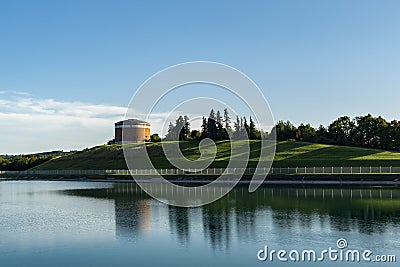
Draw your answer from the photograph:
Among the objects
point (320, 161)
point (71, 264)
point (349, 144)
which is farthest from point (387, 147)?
point (71, 264)

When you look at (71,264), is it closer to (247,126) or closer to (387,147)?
(387,147)

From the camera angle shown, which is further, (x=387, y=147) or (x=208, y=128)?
(x=208, y=128)

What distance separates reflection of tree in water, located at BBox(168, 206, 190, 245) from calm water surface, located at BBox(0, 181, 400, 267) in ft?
0.17

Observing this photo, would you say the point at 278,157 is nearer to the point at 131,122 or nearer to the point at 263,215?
the point at 263,215

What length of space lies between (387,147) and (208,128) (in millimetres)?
41029

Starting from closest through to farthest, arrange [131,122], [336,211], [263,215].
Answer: [263,215]
[336,211]
[131,122]

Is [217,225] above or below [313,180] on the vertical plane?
below

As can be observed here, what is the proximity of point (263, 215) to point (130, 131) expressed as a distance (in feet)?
283

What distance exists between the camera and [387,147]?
85.3 m

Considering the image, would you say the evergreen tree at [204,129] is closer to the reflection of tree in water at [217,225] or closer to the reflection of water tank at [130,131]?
the reflection of water tank at [130,131]

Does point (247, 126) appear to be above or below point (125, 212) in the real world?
above

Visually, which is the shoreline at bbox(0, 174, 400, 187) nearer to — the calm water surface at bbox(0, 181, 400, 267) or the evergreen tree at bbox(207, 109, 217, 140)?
the calm water surface at bbox(0, 181, 400, 267)

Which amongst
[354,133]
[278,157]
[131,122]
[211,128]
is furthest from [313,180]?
[131,122]

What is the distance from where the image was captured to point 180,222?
28.3m
